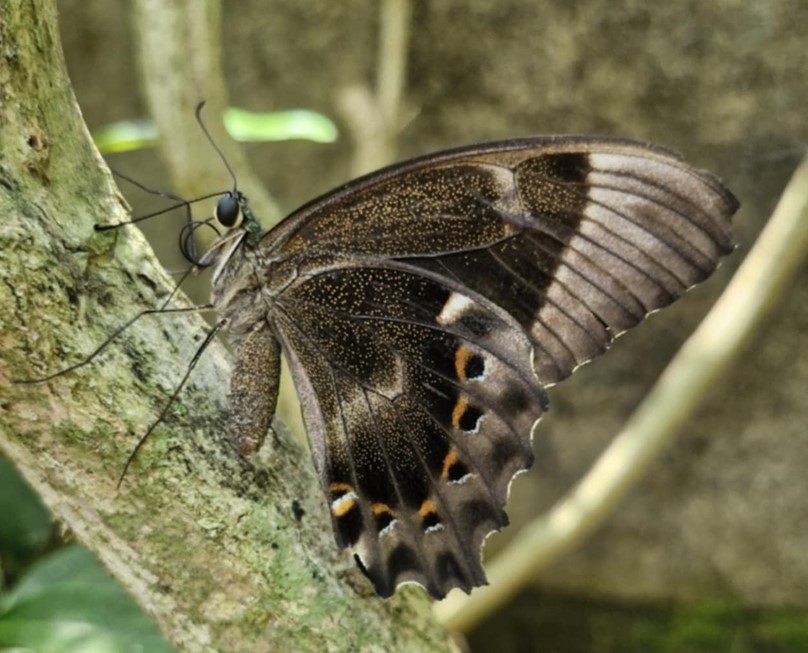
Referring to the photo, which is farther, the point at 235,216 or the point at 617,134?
the point at 617,134

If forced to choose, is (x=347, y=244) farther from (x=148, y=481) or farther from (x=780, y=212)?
(x=780, y=212)

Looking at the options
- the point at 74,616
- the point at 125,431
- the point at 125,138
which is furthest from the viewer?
the point at 125,138

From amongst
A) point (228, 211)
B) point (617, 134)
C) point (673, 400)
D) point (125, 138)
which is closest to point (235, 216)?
point (228, 211)

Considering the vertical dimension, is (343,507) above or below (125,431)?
below

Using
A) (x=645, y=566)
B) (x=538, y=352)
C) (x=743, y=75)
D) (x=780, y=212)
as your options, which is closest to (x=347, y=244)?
(x=538, y=352)

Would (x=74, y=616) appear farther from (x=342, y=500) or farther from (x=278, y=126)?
(x=278, y=126)

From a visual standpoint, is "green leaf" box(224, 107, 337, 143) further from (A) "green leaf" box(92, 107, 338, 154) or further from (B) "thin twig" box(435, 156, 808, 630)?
(B) "thin twig" box(435, 156, 808, 630)
